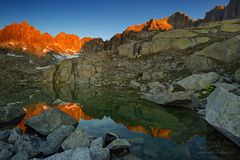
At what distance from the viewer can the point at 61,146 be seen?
877 cm

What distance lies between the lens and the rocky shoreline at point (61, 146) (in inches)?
295

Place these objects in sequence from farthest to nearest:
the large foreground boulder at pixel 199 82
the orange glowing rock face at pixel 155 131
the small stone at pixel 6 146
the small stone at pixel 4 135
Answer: the large foreground boulder at pixel 199 82
the orange glowing rock face at pixel 155 131
the small stone at pixel 4 135
the small stone at pixel 6 146

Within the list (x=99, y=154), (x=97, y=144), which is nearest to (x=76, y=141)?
(x=97, y=144)

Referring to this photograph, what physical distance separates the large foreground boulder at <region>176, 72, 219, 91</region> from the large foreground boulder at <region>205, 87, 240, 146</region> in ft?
38.7

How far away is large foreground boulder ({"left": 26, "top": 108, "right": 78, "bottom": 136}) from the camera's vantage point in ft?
36.9

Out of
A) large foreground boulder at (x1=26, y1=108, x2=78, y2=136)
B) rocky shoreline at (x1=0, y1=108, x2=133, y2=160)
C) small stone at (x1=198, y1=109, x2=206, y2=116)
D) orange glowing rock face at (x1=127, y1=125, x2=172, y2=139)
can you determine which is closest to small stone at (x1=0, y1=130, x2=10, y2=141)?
rocky shoreline at (x1=0, y1=108, x2=133, y2=160)

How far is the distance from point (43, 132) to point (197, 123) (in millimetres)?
10104

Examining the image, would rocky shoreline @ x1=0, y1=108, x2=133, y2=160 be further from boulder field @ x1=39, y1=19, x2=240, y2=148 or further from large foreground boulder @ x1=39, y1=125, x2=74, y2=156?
boulder field @ x1=39, y1=19, x2=240, y2=148

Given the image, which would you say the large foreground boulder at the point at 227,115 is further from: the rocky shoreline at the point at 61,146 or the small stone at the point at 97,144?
the small stone at the point at 97,144

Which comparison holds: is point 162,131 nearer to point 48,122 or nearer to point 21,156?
point 48,122

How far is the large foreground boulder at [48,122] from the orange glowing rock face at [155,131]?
4396mm

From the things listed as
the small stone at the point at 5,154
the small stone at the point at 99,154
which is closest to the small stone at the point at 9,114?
the small stone at the point at 5,154

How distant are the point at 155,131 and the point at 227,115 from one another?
198 inches

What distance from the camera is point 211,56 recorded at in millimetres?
26750
